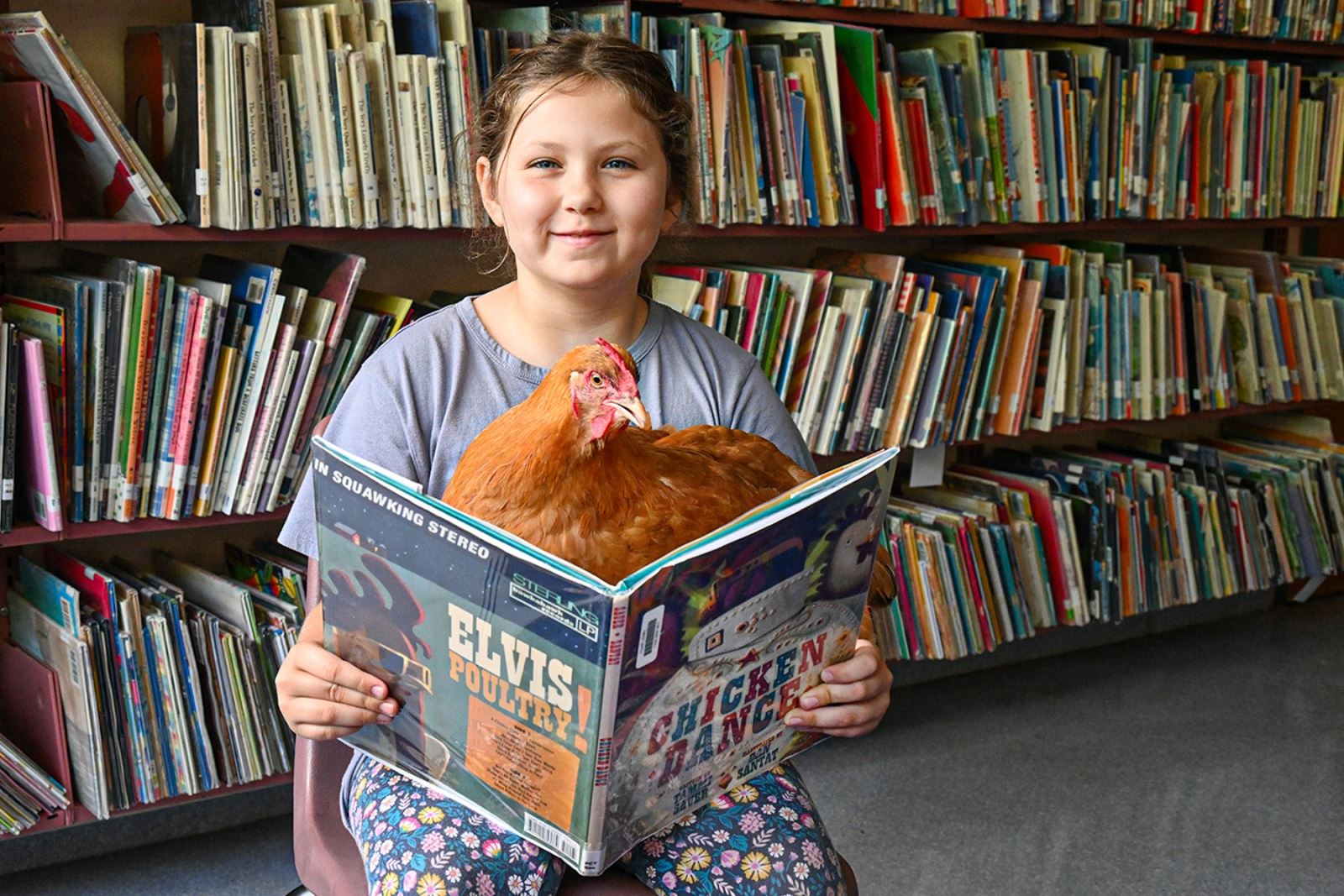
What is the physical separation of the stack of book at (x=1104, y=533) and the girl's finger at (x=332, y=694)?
1.84 m

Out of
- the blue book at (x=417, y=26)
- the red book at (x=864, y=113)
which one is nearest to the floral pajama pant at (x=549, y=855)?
the blue book at (x=417, y=26)

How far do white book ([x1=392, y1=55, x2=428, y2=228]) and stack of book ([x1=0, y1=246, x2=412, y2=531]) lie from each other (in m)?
0.13

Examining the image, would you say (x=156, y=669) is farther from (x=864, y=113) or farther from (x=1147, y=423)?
(x=1147, y=423)

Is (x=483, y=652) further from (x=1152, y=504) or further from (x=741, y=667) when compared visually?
(x=1152, y=504)

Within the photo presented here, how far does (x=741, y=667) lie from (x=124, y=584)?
1.37 metres

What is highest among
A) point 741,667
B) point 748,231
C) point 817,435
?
point 748,231

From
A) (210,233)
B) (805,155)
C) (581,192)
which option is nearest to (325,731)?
(581,192)

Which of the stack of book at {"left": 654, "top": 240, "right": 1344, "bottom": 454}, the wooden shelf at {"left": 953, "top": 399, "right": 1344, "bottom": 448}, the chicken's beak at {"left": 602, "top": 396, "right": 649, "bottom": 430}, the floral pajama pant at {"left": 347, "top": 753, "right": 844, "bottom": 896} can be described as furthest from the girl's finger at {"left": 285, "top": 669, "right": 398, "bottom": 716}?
the wooden shelf at {"left": 953, "top": 399, "right": 1344, "bottom": 448}

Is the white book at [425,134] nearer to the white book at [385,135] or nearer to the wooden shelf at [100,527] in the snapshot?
the white book at [385,135]

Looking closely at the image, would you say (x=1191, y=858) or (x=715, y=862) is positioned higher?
(x=715, y=862)

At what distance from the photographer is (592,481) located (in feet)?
3.66

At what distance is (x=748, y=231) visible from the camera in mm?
2434

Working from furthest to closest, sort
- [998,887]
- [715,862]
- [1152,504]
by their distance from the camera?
[1152,504], [998,887], [715,862]

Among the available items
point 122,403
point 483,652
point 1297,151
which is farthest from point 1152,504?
point 483,652
